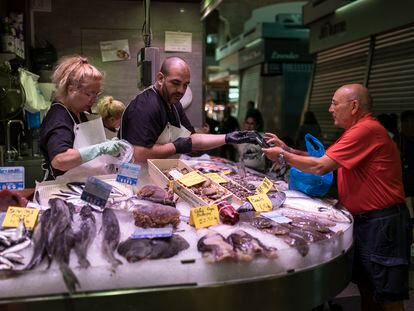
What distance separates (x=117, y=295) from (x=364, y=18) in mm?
7473

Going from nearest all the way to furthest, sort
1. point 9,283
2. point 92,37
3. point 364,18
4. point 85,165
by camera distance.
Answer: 1. point 9,283
2. point 85,165
3. point 92,37
4. point 364,18

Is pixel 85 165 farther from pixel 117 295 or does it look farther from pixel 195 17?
pixel 195 17

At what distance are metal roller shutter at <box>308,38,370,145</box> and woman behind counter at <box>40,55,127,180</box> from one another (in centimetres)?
649

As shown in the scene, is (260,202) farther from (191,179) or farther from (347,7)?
(347,7)

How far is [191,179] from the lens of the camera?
2627 millimetres

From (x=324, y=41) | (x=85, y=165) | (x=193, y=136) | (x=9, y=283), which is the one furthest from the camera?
(x=324, y=41)

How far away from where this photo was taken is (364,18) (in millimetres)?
7730

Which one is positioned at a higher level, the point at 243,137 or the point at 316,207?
the point at 243,137

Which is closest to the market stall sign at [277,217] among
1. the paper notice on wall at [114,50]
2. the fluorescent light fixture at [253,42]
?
the paper notice on wall at [114,50]

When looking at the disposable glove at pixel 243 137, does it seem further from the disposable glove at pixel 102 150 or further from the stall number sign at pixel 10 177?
the stall number sign at pixel 10 177

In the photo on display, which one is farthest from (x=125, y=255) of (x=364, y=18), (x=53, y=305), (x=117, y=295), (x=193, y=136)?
(x=364, y=18)

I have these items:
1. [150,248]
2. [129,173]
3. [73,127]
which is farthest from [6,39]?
[150,248]

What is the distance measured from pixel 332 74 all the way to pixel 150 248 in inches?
331

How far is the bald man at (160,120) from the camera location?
3.00 metres
